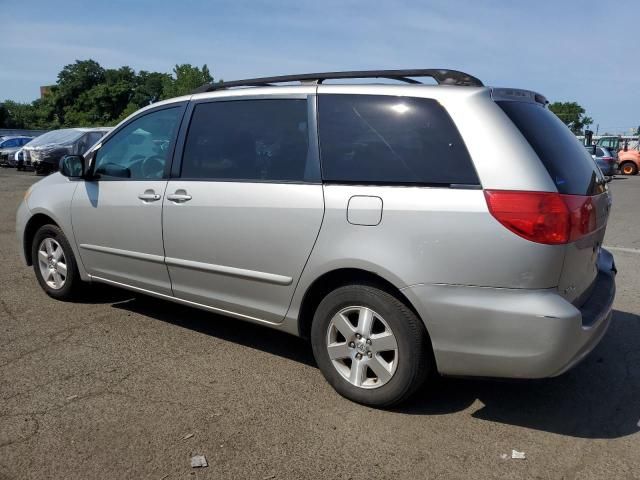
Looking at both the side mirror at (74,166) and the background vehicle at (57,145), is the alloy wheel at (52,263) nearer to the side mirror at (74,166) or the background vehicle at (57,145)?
the side mirror at (74,166)

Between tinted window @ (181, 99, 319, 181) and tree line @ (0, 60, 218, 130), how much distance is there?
219ft

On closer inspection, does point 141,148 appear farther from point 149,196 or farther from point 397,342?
point 397,342

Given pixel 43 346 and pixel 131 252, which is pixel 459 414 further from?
pixel 43 346

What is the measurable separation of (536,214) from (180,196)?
235 centimetres

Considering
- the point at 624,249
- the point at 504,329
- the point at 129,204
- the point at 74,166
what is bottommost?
the point at 624,249

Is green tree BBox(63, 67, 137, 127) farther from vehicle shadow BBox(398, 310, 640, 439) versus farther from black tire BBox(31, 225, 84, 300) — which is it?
vehicle shadow BBox(398, 310, 640, 439)

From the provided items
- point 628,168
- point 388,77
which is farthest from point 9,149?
point 628,168

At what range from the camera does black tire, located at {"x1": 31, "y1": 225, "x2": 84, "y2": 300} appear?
16.5ft

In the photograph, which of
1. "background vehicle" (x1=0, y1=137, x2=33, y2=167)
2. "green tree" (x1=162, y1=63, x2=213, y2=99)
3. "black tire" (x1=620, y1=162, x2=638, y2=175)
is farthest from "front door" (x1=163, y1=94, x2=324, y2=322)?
"green tree" (x1=162, y1=63, x2=213, y2=99)

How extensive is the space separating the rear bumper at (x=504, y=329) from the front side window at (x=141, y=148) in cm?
225

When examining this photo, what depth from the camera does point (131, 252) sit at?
4.45 m

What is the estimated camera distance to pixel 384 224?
313 centimetres

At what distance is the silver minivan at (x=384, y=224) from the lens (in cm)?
287

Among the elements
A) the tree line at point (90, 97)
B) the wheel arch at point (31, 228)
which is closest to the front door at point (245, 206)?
the wheel arch at point (31, 228)
